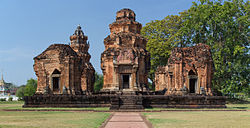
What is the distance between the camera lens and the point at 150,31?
46.0 metres

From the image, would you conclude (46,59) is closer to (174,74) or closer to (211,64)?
(174,74)

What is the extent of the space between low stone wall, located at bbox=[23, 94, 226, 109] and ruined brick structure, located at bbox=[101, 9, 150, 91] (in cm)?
495

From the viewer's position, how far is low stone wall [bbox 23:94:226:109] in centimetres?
2258

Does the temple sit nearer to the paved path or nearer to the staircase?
the staircase

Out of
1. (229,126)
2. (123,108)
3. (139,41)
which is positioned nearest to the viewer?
(229,126)

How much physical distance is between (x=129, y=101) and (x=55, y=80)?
953cm

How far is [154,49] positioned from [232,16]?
1207 cm

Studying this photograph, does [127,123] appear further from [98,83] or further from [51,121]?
[98,83]

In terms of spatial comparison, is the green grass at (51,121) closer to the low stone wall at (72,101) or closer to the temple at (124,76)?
the temple at (124,76)

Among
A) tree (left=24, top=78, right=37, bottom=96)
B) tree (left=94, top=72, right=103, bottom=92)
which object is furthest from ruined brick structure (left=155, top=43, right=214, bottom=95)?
tree (left=94, top=72, right=103, bottom=92)

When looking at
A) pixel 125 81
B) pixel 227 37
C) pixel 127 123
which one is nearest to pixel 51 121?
pixel 127 123

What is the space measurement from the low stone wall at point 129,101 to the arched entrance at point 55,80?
299 cm

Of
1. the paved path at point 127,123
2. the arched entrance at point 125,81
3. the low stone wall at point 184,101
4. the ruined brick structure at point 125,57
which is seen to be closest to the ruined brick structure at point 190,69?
the low stone wall at point 184,101

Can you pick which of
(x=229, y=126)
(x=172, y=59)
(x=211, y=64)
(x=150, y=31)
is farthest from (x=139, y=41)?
(x=229, y=126)
